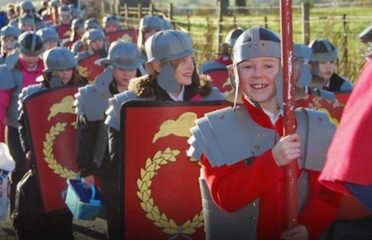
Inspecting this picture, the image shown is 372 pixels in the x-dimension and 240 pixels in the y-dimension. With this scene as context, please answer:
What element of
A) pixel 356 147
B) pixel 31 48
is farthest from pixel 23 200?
pixel 356 147

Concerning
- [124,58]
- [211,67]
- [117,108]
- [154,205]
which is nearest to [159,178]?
[154,205]

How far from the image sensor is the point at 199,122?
3.58m

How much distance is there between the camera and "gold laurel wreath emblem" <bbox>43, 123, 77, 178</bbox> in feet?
21.2

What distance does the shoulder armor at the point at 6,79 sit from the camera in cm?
754

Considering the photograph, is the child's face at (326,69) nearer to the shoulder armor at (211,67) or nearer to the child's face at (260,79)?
the shoulder armor at (211,67)

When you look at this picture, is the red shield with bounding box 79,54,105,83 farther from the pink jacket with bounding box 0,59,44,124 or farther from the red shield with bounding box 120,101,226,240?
the red shield with bounding box 120,101,226,240

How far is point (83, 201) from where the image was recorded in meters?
5.35

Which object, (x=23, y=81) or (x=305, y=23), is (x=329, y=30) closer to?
(x=305, y=23)

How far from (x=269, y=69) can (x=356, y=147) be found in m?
1.09

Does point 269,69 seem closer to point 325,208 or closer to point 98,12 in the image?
point 325,208

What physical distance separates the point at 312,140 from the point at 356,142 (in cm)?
98

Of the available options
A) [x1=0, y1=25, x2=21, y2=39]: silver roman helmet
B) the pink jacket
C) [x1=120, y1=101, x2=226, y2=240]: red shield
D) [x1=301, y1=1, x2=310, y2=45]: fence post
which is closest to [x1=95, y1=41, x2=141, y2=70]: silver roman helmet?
[x1=120, y1=101, x2=226, y2=240]: red shield

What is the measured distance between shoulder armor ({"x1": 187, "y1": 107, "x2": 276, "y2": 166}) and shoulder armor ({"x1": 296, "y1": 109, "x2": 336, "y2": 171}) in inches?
5.0

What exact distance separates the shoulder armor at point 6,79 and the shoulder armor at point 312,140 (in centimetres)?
449
